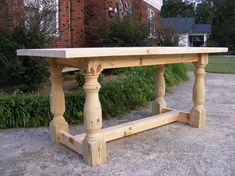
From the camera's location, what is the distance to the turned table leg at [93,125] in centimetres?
329

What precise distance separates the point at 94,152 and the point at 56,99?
3.36 ft

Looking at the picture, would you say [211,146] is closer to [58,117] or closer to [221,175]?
[221,175]

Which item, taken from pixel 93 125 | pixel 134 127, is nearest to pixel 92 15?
pixel 134 127

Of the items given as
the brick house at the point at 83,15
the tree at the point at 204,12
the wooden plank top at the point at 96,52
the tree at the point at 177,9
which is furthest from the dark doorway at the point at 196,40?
the wooden plank top at the point at 96,52

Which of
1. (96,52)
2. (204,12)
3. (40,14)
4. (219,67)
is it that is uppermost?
(204,12)

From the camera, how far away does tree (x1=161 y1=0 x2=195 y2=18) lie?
203ft

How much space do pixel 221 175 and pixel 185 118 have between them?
1.99 metres

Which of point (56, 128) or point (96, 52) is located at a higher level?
point (96, 52)

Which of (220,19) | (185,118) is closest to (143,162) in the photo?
(185,118)

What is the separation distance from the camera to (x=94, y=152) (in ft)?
11.2

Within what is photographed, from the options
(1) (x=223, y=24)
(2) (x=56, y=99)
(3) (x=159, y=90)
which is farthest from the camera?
(1) (x=223, y=24)

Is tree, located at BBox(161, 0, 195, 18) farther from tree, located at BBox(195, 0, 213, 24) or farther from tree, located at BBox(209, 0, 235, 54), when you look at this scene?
tree, located at BBox(209, 0, 235, 54)

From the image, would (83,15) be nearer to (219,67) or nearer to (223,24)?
(219,67)

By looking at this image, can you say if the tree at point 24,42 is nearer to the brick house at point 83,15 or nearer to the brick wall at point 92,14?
the brick house at point 83,15
